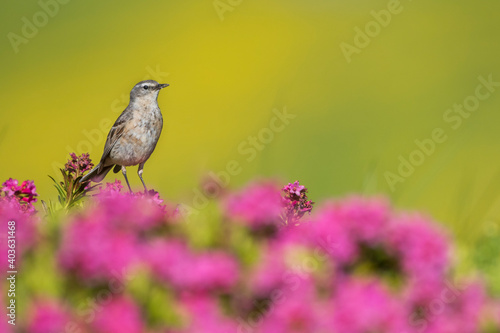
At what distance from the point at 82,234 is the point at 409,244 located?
3.05 ft

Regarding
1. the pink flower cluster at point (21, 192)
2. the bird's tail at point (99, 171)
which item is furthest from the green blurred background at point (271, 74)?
the pink flower cluster at point (21, 192)

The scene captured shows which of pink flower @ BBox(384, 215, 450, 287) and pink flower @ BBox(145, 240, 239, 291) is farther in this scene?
pink flower @ BBox(384, 215, 450, 287)

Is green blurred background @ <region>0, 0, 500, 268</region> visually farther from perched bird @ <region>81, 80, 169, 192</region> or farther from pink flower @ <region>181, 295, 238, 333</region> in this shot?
pink flower @ <region>181, 295, 238, 333</region>

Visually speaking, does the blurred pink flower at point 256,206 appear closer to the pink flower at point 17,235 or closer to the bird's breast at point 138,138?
the pink flower at point 17,235

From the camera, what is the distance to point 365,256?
2.04 meters

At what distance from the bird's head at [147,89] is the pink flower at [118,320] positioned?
373cm

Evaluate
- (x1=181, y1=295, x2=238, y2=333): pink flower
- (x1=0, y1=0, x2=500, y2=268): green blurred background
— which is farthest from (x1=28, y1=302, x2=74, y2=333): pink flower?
(x1=0, y1=0, x2=500, y2=268): green blurred background

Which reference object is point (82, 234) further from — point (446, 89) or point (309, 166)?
point (446, 89)

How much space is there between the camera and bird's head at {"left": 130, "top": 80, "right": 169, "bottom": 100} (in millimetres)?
5273

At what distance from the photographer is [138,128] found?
5.25 meters

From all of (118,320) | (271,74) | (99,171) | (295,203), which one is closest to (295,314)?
(118,320)

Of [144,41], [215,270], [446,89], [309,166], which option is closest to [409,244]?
[215,270]

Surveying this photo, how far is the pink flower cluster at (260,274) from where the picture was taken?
171cm

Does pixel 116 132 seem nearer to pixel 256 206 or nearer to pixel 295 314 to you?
pixel 256 206
